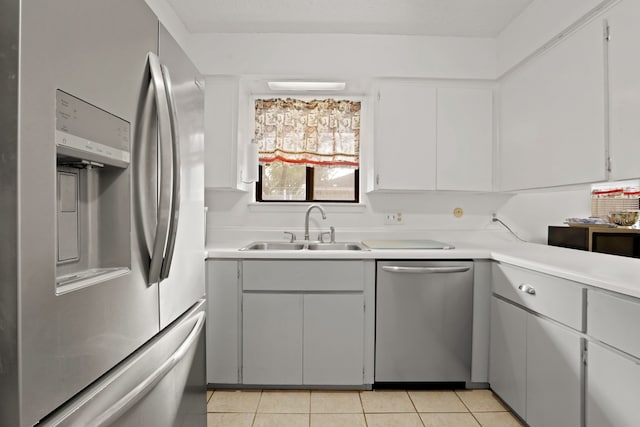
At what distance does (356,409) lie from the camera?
2008 mm

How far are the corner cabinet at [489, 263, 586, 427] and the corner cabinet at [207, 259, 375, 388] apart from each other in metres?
0.77

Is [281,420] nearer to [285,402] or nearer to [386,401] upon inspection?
[285,402]

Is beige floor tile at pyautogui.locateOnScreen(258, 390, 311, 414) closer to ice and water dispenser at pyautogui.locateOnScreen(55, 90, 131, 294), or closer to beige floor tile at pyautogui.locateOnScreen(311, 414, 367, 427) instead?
beige floor tile at pyautogui.locateOnScreen(311, 414, 367, 427)

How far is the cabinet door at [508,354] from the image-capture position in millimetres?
1831

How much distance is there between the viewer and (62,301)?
62 centimetres

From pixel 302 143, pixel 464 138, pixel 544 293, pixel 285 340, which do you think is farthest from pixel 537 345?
pixel 302 143

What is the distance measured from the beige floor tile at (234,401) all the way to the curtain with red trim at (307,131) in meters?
1.69

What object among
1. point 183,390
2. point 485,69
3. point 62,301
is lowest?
point 183,390

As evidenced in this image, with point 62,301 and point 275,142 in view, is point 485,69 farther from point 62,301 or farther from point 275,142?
point 62,301

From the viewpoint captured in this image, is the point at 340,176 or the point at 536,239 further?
the point at 340,176

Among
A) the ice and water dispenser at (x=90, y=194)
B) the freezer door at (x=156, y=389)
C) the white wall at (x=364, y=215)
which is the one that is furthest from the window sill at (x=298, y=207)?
the ice and water dispenser at (x=90, y=194)

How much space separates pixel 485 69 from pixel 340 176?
52.5 inches

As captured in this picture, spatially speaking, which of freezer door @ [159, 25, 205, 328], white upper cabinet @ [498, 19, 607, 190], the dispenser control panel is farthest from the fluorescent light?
the dispenser control panel

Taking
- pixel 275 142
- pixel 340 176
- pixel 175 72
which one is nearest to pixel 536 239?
pixel 340 176
